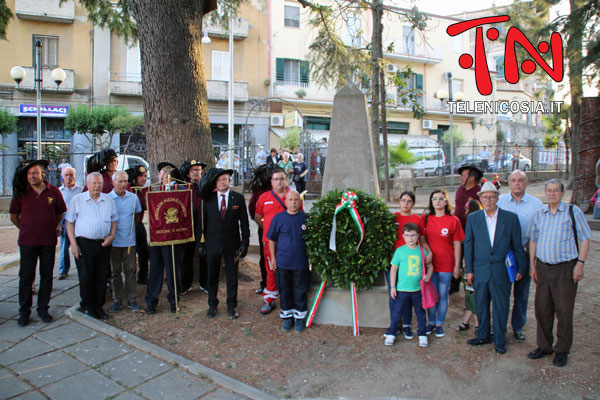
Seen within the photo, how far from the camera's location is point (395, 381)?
13.5 ft

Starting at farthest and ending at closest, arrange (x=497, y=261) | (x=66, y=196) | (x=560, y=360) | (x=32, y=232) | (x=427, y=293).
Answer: (x=66, y=196) < (x=32, y=232) < (x=427, y=293) < (x=497, y=261) < (x=560, y=360)

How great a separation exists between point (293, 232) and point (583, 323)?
346 cm

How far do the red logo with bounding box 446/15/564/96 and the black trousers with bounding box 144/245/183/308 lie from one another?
309 inches

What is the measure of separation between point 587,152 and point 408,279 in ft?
30.7

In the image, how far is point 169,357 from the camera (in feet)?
14.8

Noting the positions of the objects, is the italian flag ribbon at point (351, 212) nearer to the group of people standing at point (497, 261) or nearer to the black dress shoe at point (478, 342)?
the group of people standing at point (497, 261)

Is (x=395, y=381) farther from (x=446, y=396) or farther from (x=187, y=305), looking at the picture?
(x=187, y=305)

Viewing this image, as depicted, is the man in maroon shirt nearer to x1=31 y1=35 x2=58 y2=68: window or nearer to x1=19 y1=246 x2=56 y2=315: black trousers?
x1=19 y1=246 x2=56 y2=315: black trousers

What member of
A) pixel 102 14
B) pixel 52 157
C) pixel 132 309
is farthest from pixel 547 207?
pixel 52 157

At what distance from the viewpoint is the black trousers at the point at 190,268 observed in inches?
259

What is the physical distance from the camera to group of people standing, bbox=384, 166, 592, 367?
4.37 metres

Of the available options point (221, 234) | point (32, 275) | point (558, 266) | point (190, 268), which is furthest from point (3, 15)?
point (558, 266)

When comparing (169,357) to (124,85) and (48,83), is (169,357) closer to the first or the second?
(124,85)

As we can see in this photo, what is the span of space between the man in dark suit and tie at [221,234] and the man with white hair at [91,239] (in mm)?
1146
